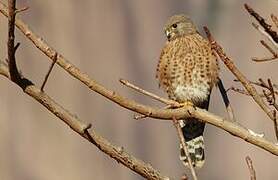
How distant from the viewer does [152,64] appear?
210 inches

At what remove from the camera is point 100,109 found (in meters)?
5.34

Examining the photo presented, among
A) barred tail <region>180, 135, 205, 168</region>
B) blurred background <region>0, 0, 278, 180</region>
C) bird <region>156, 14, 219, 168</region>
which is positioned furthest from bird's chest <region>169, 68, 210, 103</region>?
blurred background <region>0, 0, 278, 180</region>

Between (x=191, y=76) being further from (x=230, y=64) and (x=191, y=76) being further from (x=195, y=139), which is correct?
(x=230, y=64)

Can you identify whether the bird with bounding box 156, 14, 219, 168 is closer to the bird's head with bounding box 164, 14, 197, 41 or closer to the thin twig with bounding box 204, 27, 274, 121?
the bird's head with bounding box 164, 14, 197, 41

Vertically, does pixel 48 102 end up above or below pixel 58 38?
below

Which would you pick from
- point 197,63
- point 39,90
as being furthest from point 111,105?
point 39,90

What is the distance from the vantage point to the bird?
126 inches

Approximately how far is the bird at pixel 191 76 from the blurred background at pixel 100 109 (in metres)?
1.89

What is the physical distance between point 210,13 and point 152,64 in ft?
1.89

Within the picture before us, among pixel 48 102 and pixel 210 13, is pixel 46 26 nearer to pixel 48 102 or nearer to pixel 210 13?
pixel 210 13

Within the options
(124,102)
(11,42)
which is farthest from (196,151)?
(11,42)

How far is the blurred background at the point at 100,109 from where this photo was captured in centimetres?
528

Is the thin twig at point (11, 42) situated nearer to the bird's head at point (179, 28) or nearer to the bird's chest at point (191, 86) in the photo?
the bird's chest at point (191, 86)

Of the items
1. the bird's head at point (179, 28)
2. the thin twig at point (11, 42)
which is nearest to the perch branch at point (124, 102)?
the thin twig at point (11, 42)
